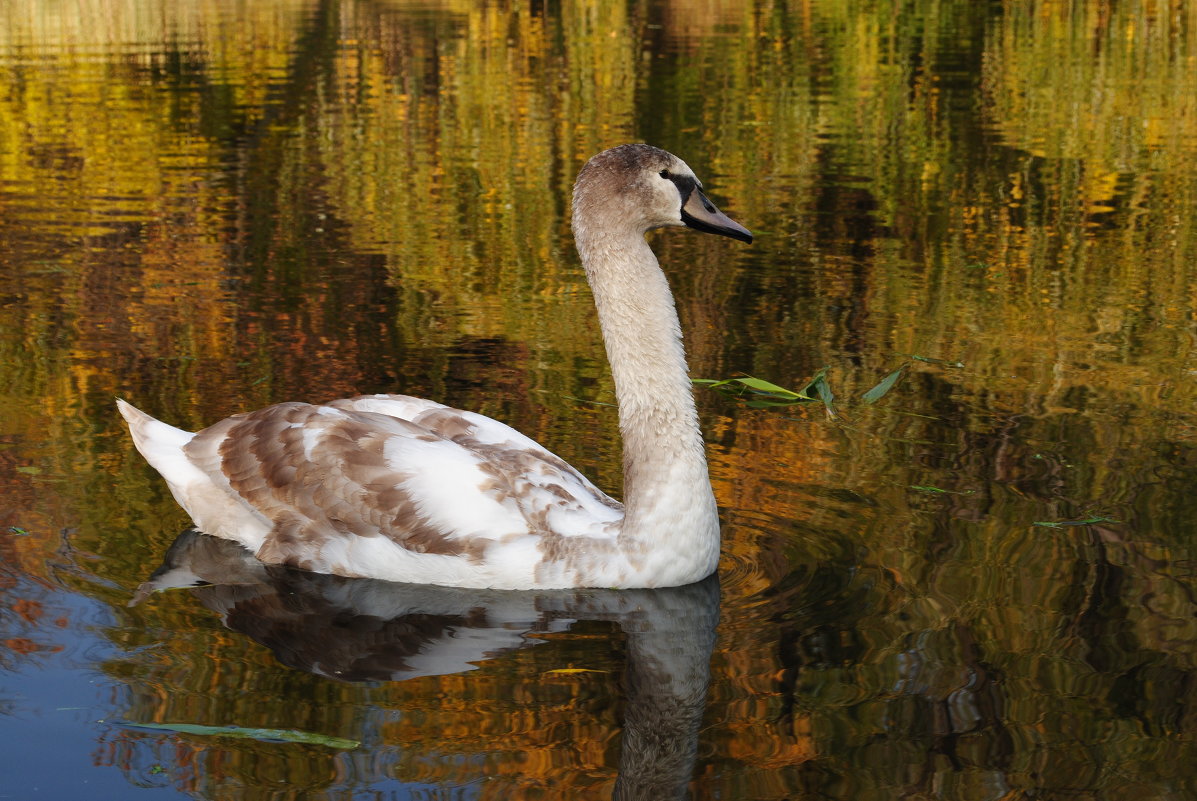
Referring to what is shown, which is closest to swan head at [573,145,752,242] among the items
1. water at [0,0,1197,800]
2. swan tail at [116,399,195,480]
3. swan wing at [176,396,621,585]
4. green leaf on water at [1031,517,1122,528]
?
swan wing at [176,396,621,585]

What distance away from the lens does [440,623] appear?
20.3ft

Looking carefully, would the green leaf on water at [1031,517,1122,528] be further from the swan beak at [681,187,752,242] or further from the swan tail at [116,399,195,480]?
the swan tail at [116,399,195,480]

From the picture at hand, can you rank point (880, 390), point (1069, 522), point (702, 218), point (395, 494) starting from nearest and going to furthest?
point (395, 494), point (702, 218), point (1069, 522), point (880, 390)

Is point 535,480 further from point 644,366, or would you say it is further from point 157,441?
point 157,441

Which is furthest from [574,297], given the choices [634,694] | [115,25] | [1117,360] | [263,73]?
[115,25]

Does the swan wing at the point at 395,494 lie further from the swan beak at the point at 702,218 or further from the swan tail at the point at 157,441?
the swan beak at the point at 702,218

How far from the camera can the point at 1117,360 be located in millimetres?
9820

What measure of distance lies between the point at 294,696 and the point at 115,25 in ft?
108

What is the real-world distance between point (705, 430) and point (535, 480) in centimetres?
209

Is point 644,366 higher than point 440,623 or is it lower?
higher

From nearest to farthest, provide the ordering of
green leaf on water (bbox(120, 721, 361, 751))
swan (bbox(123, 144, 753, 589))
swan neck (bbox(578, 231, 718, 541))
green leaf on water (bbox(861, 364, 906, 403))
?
1. green leaf on water (bbox(120, 721, 361, 751))
2. swan (bbox(123, 144, 753, 589))
3. swan neck (bbox(578, 231, 718, 541))
4. green leaf on water (bbox(861, 364, 906, 403))

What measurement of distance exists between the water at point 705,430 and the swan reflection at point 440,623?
0.02m

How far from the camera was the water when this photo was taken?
202 inches

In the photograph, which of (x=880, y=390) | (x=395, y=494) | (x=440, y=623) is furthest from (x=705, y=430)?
(x=440, y=623)
